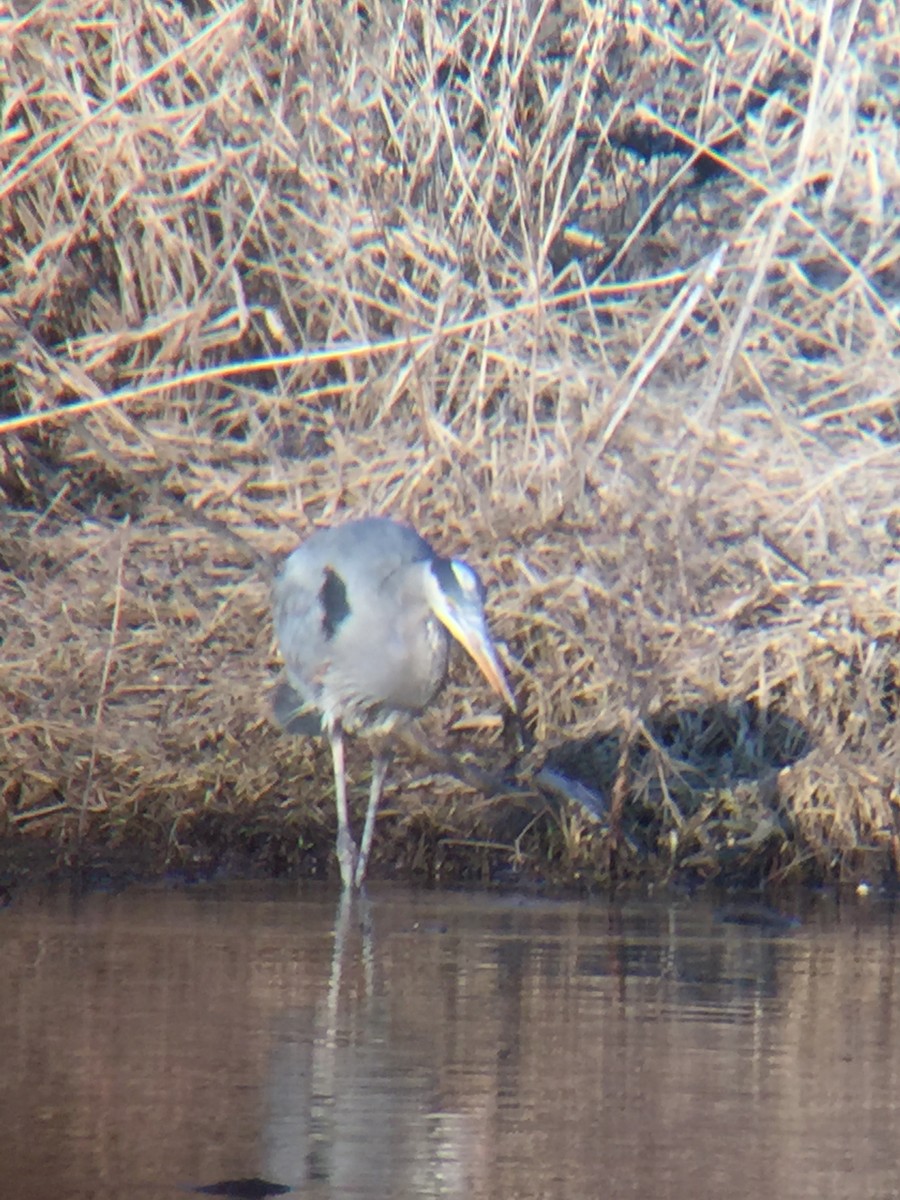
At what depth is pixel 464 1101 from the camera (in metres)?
3.97

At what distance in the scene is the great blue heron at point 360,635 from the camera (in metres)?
6.43

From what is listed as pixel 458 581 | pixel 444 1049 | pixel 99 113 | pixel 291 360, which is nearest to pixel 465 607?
pixel 458 581

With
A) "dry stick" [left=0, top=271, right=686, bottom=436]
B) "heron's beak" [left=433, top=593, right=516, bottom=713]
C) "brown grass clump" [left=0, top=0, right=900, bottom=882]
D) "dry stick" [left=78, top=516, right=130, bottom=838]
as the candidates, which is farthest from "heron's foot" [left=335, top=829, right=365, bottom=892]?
"dry stick" [left=0, top=271, right=686, bottom=436]

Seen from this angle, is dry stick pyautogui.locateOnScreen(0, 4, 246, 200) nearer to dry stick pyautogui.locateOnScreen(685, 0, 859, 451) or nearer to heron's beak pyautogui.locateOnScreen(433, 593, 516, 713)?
dry stick pyautogui.locateOnScreen(685, 0, 859, 451)

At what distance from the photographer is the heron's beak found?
5984 mm

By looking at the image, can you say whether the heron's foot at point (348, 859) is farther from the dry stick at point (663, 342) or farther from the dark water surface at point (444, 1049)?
the dry stick at point (663, 342)

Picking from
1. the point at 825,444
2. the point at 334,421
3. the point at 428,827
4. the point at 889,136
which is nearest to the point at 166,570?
the point at 334,421

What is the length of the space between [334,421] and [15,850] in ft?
6.38

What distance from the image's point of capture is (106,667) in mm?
6789

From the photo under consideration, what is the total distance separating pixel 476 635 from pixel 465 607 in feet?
0.28

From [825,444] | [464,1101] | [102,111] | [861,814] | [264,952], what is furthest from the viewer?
[102,111]

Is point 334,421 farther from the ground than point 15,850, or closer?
farther from the ground

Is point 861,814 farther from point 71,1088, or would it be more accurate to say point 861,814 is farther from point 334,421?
point 71,1088

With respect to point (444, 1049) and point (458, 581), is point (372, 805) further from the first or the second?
point (444, 1049)
